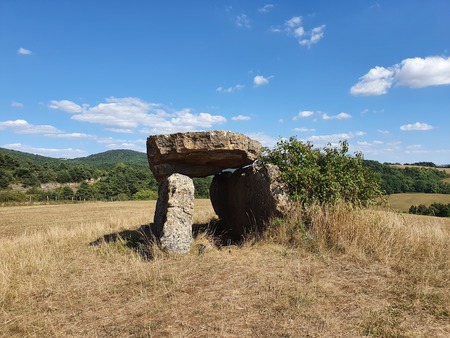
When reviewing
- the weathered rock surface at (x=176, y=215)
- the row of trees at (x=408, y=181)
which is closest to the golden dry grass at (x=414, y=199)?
the row of trees at (x=408, y=181)

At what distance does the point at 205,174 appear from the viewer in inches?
435

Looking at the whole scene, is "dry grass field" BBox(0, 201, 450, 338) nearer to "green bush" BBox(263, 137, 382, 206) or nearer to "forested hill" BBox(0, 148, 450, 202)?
"green bush" BBox(263, 137, 382, 206)

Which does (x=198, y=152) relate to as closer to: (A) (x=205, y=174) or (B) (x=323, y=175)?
(A) (x=205, y=174)

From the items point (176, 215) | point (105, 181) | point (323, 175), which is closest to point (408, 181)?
point (323, 175)

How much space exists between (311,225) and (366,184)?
2.83 m

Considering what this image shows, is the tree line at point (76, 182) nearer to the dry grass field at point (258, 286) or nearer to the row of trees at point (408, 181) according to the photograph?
the row of trees at point (408, 181)

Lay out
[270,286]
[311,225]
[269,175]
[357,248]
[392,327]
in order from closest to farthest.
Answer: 1. [392,327]
2. [270,286]
3. [357,248]
4. [311,225]
5. [269,175]

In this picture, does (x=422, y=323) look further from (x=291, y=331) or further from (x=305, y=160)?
(x=305, y=160)

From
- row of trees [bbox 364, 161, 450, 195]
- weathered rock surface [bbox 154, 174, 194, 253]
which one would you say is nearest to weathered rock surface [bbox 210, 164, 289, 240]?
weathered rock surface [bbox 154, 174, 194, 253]

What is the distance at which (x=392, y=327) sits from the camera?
13.0 ft

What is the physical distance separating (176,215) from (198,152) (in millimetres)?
2166

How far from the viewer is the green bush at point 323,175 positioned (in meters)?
8.94

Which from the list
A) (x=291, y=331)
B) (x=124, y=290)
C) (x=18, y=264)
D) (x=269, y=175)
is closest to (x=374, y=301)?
(x=291, y=331)

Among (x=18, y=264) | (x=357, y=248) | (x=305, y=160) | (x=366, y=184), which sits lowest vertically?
(x=18, y=264)
